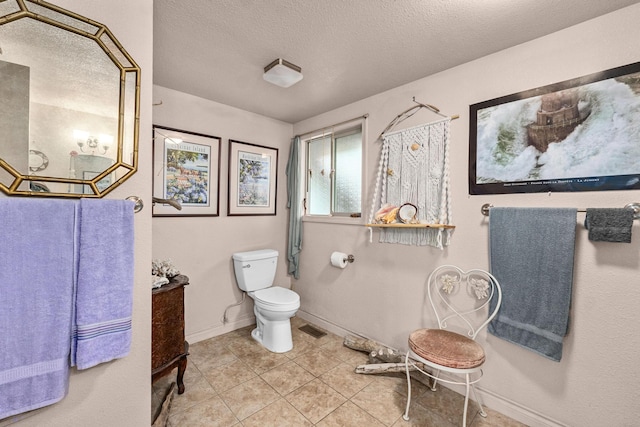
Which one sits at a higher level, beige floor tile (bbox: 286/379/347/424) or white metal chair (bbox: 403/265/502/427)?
white metal chair (bbox: 403/265/502/427)

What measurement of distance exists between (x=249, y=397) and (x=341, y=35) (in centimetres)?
243

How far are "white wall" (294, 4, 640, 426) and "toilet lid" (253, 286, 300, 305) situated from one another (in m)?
0.71

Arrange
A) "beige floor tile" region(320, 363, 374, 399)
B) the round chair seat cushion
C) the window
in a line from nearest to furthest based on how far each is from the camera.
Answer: the round chair seat cushion
"beige floor tile" region(320, 363, 374, 399)
the window

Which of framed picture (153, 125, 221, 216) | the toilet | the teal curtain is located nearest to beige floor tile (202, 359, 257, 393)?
the toilet

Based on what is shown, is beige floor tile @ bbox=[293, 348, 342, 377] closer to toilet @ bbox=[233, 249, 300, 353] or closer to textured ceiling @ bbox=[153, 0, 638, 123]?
toilet @ bbox=[233, 249, 300, 353]

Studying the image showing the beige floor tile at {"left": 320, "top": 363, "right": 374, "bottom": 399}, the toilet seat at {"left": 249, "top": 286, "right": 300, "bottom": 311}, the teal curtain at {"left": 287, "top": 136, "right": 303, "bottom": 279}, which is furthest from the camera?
the teal curtain at {"left": 287, "top": 136, "right": 303, "bottom": 279}

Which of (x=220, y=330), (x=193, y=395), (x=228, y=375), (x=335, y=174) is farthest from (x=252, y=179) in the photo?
(x=193, y=395)

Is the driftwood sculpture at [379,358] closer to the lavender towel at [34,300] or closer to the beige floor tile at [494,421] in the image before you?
the beige floor tile at [494,421]

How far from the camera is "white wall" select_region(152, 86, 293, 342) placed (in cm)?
233

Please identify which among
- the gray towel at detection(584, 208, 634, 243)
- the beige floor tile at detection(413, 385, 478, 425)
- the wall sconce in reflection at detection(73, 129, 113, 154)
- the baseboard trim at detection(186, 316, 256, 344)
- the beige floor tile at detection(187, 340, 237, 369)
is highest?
the wall sconce in reflection at detection(73, 129, 113, 154)

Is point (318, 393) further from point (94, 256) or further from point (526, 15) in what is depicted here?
point (526, 15)

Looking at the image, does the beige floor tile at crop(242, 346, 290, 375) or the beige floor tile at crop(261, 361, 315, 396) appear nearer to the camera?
the beige floor tile at crop(261, 361, 315, 396)

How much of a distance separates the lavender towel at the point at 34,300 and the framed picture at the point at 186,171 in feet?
4.56

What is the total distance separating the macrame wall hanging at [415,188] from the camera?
1921 mm
